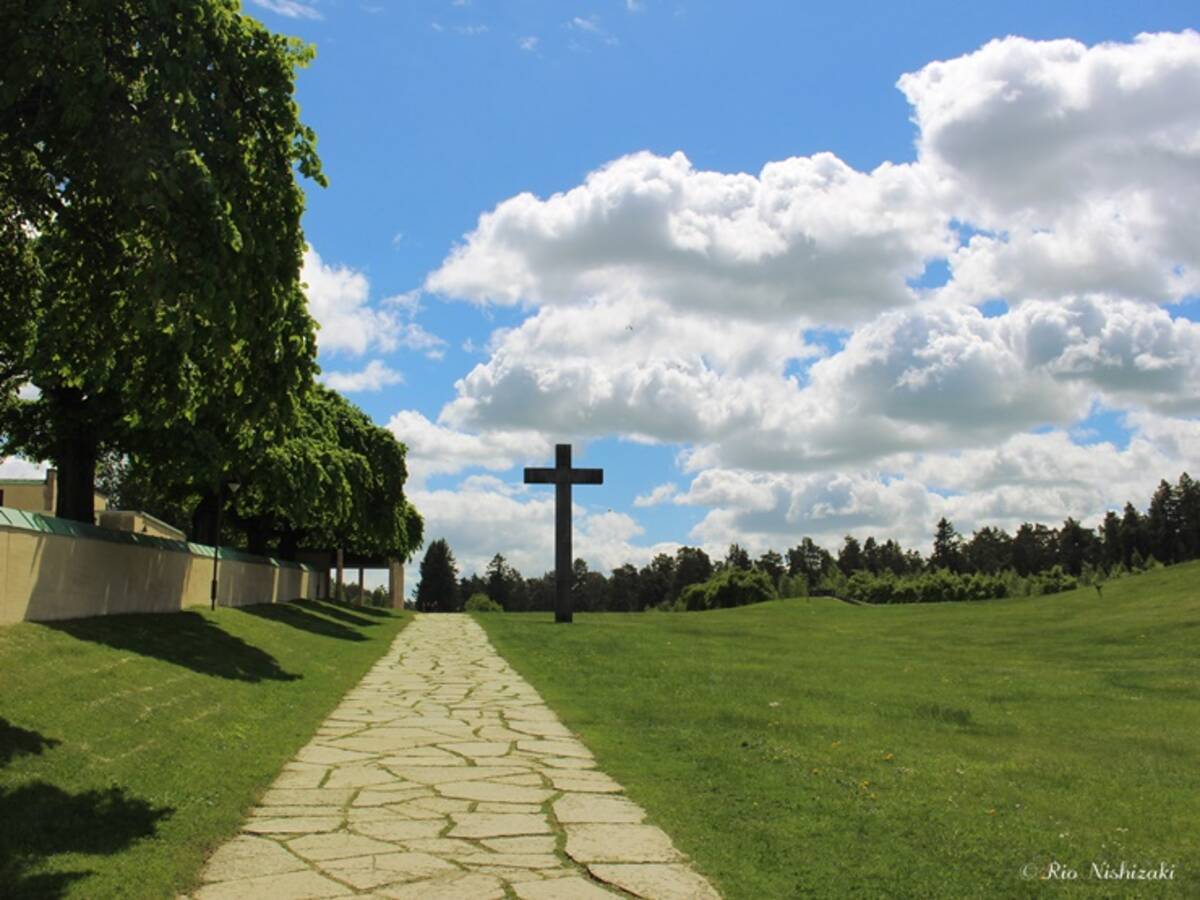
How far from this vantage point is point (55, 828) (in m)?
6.28

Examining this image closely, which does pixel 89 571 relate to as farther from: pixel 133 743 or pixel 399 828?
pixel 399 828

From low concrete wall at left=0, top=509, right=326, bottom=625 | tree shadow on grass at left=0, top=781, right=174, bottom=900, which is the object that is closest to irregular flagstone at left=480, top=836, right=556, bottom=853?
tree shadow on grass at left=0, top=781, right=174, bottom=900

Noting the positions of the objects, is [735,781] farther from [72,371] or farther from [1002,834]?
[72,371]

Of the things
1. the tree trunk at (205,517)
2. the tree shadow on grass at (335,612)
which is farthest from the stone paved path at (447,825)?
the tree shadow on grass at (335,612)

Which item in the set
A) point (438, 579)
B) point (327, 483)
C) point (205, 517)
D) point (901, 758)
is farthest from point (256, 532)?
point (438, 579)

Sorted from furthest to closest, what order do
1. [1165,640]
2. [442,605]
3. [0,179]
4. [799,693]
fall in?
1. [442,605]
2. [1165,640]
3. [799,693]
4. [0,179]

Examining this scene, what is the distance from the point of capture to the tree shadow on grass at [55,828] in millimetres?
5305

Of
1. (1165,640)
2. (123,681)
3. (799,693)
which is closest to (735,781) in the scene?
(799,693)

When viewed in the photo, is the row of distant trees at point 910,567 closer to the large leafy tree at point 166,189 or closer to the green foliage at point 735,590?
the green foliage at point 735,590

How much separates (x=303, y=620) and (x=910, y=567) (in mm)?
119598

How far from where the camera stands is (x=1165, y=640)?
914 inches

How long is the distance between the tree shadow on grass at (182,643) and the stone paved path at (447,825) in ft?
15.6

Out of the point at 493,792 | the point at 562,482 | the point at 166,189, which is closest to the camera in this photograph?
the point at 166,189

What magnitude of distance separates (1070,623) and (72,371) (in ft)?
93.6
